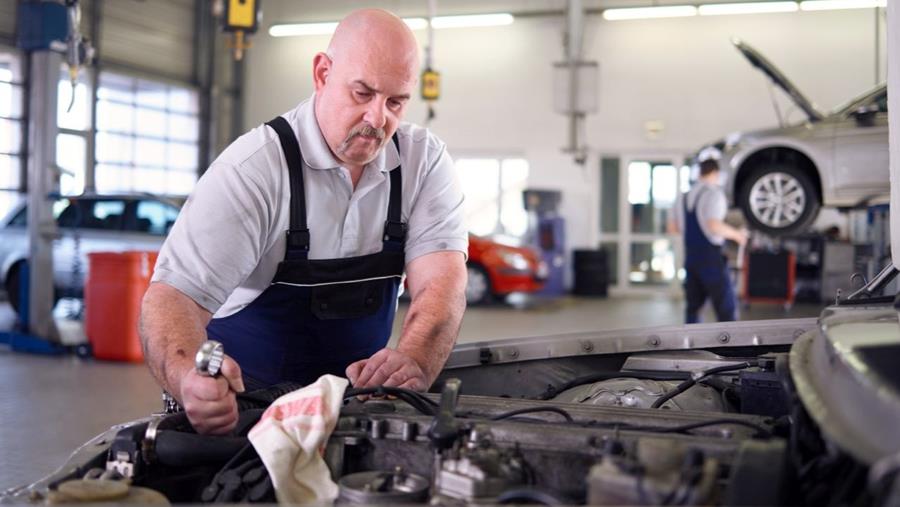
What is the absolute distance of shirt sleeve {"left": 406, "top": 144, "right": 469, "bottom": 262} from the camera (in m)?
2.32

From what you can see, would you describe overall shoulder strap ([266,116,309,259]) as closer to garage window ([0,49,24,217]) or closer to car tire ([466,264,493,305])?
car tire ([466,264,493,305])

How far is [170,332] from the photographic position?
1792 millimetres

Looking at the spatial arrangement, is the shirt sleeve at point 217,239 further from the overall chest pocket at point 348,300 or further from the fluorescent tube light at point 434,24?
the fluorescent tube light at point 434,24

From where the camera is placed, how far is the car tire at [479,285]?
1161cm

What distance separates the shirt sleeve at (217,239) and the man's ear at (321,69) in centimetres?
32

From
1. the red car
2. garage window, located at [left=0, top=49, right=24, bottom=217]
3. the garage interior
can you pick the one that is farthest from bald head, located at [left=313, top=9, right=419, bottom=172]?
garage window, located at [left=0, top=49, right=24, bottom=217]

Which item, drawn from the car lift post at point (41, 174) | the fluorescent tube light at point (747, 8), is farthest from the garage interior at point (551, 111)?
the car lift post at point (41, 174)

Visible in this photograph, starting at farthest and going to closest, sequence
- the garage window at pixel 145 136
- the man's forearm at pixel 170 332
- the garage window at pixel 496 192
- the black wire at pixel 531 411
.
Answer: the garage window at pixel 496 192, the garage window at pixel 145 136, the man's forearm at pixel 170 332, the black wire at pixel 531 411

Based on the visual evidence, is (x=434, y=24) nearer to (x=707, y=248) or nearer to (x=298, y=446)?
(x=707, y=248)

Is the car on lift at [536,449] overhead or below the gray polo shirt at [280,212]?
below

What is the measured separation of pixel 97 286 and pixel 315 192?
5610 mm

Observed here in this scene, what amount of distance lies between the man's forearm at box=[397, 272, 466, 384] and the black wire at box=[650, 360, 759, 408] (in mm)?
508

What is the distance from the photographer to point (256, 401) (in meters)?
1.66

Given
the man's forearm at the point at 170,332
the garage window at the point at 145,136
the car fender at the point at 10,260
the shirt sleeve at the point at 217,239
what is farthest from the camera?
the garage window at the point at 145,136
